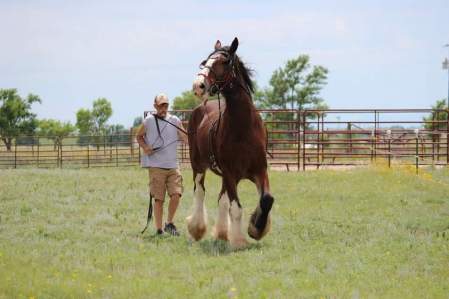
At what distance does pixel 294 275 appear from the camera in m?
7.18

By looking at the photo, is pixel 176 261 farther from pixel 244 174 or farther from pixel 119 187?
pixel 119 187

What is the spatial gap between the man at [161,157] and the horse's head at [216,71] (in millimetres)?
1669

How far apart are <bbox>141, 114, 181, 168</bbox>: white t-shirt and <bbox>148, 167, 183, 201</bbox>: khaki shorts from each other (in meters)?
0.09

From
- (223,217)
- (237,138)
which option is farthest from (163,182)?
(237,138)

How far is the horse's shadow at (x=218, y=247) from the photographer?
872 centimetres

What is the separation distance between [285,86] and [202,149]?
151ft

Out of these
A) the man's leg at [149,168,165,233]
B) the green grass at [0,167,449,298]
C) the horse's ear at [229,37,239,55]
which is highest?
the horse's ear at [229,37,239,55]

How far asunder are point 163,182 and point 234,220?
69.6 inches

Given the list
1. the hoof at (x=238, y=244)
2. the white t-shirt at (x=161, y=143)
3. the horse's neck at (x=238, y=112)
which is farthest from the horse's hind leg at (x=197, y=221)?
the horse's neck at (x=238, y=112)

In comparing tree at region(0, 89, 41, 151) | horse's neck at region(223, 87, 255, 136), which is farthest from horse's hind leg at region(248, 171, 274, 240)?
tree at region(0, 89, 41, 151)

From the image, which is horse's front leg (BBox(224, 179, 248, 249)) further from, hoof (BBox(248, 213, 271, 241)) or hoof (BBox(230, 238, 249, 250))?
hoof (BBox(248, 213, 271, 241))

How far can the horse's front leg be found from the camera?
882 centimetres

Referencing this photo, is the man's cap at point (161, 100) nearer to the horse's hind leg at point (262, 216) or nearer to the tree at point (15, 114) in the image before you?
the horse's hind leg at point (262, 216)

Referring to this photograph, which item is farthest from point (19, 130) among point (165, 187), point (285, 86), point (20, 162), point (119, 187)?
point (165, 187)
